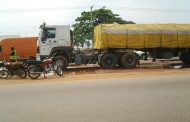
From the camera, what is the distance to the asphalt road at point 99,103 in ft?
27.0

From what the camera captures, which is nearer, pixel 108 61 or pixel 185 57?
pixel 108 61

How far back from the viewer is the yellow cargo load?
2394 centimetres

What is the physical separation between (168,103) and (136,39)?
1488 cm

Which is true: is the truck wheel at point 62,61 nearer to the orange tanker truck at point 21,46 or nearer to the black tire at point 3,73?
the black tire at point 3,73

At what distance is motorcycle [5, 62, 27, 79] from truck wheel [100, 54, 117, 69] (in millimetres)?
6358

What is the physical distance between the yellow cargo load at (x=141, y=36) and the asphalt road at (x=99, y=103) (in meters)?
10.8

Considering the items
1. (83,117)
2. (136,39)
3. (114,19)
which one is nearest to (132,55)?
(136,39)

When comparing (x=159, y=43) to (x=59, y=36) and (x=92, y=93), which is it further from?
(x=92, y=93)

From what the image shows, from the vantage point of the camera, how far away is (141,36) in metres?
24.2

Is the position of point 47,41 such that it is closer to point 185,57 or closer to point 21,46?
point 185,57

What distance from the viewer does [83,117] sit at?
8242 mm

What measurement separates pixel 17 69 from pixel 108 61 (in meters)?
6.89

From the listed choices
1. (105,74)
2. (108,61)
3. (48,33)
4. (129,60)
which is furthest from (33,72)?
(129,60)

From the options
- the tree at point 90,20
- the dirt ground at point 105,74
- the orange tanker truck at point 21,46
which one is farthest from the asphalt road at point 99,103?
the tree at point 90,20
